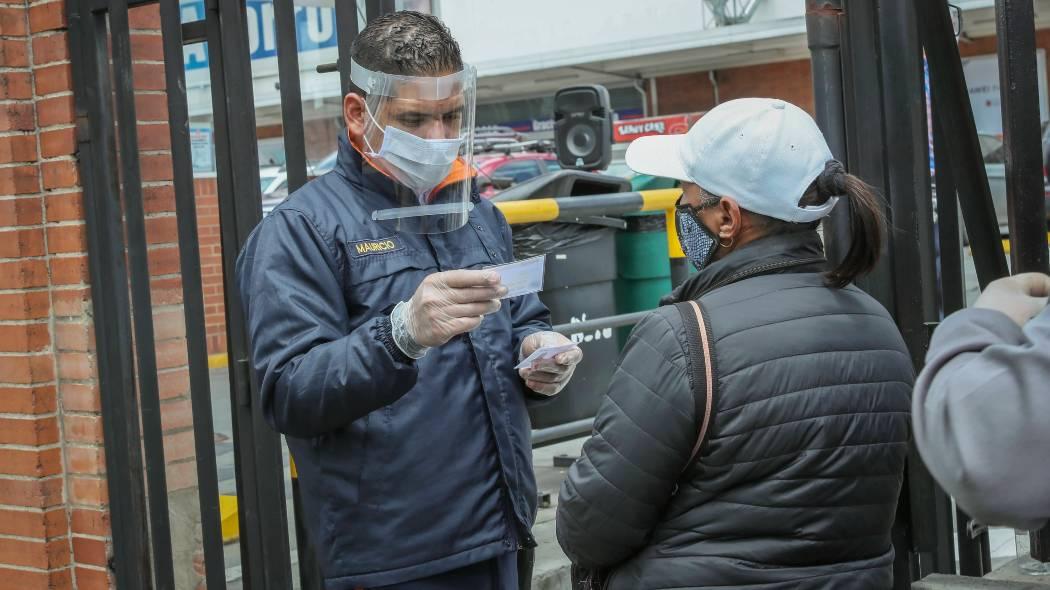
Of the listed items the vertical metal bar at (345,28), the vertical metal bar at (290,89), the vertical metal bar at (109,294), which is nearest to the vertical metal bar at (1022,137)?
the vertical metal bar at (345,28)

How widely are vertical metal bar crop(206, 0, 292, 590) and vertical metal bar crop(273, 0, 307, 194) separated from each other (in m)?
0.13

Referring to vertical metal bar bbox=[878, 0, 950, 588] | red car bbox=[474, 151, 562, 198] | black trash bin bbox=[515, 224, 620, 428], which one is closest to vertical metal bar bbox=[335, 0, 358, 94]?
vertical metal bar bbox=[878, 0, 950, 588]

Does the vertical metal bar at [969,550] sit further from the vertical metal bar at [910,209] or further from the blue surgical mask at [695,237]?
the blue surgical mask at [695,237]

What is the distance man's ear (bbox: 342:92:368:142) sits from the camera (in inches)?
103

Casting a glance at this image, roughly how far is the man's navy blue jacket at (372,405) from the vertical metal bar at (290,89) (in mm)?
710

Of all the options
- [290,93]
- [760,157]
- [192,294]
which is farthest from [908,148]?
[192,294]

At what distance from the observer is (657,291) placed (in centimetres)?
698

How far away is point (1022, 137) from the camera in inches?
98.0

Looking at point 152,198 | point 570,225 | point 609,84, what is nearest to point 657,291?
point 570,225

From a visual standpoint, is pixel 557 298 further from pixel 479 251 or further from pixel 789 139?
pixel 789 139

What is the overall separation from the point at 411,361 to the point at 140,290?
1714 millimetres

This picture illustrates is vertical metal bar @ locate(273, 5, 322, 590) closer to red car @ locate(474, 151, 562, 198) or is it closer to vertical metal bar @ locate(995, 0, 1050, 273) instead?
vertical metal bar @ locate(995, 0, 1050, 273)

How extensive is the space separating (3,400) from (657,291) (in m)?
3.87

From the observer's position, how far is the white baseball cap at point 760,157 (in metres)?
2.09
